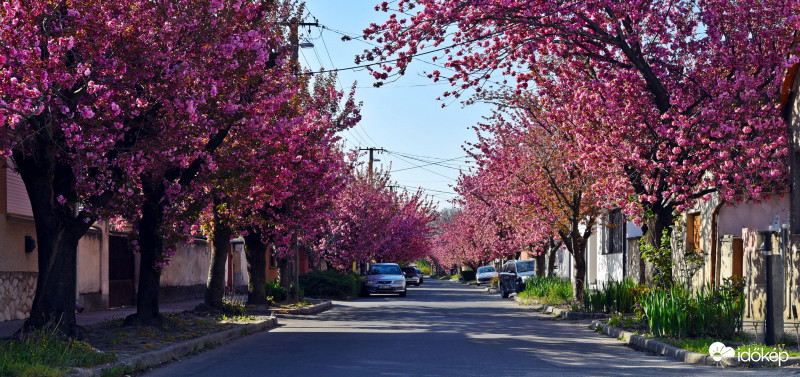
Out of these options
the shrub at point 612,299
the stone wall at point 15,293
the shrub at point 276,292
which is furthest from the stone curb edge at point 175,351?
the shrub at point 276,292

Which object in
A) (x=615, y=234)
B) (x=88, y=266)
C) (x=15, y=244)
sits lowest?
(x=88, y=266)

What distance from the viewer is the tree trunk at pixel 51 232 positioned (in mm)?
13531

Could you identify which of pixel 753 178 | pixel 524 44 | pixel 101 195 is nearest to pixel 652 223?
pixel 753 178

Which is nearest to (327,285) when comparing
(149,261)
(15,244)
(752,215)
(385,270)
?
(385,270)

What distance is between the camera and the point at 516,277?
42.5 metres

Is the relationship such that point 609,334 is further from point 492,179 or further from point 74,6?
point 492,179

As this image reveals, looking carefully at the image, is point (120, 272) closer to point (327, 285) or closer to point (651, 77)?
point (327, 285)

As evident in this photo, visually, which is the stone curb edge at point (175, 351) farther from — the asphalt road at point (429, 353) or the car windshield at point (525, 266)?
the car windshield at point (525, 266)

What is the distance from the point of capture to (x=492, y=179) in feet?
111

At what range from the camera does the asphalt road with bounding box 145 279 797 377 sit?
1176 cm

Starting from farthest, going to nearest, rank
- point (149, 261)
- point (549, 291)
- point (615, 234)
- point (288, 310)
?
1. point (615, 234)
2. point (549, 291)
3. point (288, 310)
4. point (149, 261)

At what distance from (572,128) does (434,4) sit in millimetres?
6985

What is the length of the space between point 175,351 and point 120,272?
14.8 meters

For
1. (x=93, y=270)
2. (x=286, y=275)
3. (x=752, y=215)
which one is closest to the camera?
(x=752, y=215)
